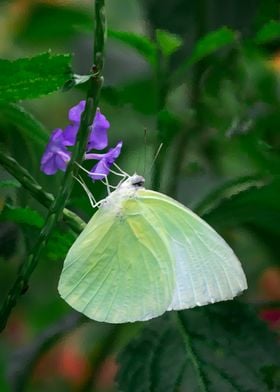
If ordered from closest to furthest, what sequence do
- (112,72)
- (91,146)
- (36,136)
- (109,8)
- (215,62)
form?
(91,146), (36,136), (215,62), (112,72), (109,8)

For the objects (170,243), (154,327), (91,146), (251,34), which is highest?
(251,34)

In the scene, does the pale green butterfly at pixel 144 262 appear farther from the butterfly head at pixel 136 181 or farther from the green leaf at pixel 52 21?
the green leaf at pixel 52 21

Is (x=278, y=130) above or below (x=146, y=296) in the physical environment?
above

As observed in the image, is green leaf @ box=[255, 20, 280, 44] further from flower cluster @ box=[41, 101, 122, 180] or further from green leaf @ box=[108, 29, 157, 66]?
flower cluster @ box=[41, 101, 122, 180]

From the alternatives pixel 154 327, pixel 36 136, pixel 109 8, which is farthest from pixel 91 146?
pixel 109 8

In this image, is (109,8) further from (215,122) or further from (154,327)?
(154,327)

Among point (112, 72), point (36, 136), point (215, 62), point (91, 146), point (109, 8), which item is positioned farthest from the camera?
point (109, 8)

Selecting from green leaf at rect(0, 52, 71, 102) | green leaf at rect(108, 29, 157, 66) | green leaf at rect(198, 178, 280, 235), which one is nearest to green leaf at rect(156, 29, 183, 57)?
green leaf at rect(108, 29, 157, 66)

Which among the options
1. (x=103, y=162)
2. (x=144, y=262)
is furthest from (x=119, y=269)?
(x=103, y=162)
